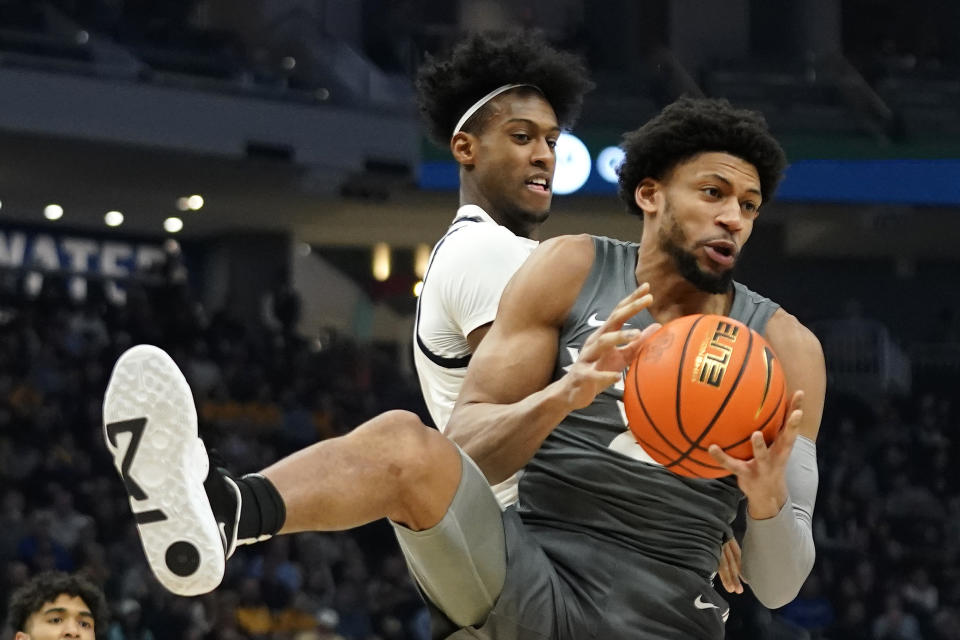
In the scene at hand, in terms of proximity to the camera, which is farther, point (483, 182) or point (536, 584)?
point (483, 182)

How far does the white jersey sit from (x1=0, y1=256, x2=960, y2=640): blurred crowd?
6347mm

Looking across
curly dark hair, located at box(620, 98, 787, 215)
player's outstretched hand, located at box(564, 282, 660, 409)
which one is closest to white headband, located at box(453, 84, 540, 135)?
curly dark hair, located at box(620, 98, 787, 215)

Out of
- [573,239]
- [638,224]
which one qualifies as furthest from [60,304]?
[573,239]

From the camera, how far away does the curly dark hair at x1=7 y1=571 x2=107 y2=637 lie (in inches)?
223

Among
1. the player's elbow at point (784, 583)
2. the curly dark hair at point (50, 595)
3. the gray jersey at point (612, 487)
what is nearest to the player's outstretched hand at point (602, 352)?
the gray jersey at point (612, 487)

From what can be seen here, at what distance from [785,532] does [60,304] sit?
42.5 feet

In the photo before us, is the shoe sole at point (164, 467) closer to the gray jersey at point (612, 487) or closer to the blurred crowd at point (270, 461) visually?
the gray jersey at point (612, 487)

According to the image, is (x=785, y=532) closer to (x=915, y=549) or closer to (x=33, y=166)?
(x=915, y=549)

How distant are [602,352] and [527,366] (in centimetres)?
47

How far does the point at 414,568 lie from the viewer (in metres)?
3.92

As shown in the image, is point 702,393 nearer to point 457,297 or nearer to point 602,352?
point 602,352

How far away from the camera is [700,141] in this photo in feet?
14.0

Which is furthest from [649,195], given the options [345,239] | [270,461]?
[345,239]

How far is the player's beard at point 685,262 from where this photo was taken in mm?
4117
